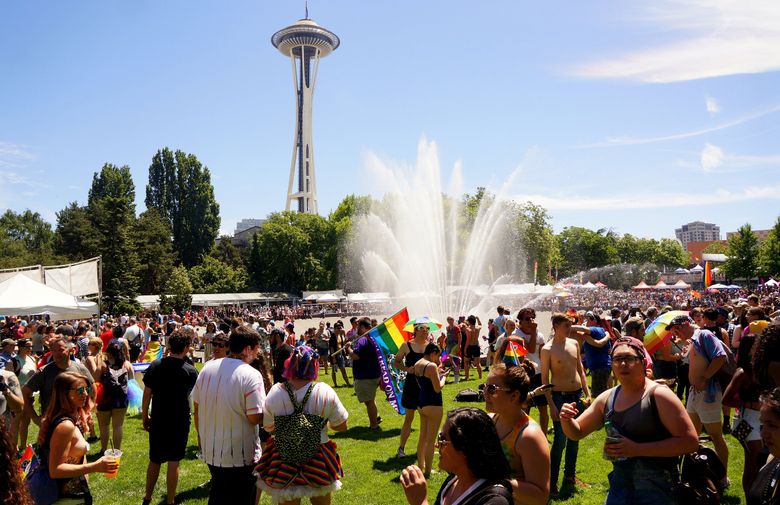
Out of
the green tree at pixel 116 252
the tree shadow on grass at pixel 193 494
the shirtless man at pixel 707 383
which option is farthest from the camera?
the green tree at pixel 116 252

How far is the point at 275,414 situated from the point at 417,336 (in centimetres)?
365

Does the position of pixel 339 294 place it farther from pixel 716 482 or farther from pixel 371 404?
pixel 716 482

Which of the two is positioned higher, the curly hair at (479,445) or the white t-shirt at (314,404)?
the curly hair at (479,445)

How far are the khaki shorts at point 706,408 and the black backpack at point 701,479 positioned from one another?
115 inches

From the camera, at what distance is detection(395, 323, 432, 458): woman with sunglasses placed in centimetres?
791

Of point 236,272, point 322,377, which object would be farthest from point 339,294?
point 322,377

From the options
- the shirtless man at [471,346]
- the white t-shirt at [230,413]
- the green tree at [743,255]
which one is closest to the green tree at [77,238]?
the shirtless man at [471,346]

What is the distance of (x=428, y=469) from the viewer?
742 centimetres

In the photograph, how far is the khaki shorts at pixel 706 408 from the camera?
19.9 ft

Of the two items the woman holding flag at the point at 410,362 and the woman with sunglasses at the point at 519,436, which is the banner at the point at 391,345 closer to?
the woman holding flag at the point at 410,362

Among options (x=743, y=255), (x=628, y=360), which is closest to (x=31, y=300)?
(x=628, y=360)

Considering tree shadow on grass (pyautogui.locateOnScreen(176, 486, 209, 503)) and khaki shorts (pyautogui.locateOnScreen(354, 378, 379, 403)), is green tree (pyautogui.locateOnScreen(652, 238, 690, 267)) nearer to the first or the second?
khaki shorts (pyautogui.locateOnScreen(354, 378, 379, 403))

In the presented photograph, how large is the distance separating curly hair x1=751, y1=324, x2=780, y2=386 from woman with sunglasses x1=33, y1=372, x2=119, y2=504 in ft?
15.1

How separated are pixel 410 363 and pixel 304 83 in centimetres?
11174
